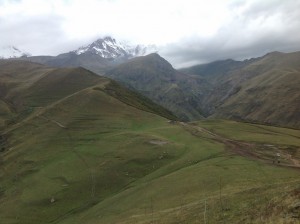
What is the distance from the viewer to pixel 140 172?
12231 centimetres

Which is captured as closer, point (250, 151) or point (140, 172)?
point (250, 151)

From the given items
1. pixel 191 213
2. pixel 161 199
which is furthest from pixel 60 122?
pixel 191 213

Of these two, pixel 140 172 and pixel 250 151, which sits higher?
pixel 250 151

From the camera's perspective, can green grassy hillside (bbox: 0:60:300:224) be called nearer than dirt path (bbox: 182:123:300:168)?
Yes

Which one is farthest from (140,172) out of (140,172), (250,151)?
(250,151)

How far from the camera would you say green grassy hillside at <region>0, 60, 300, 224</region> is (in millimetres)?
59844

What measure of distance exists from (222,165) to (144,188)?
1959 cm

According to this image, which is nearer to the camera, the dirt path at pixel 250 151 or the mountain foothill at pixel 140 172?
the mountain foothill at pixel 140 172

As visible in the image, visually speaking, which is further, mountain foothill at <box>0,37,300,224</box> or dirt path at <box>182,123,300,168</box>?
dirt path at <box>182,123,300,168</box>

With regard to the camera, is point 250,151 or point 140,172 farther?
point 140,172

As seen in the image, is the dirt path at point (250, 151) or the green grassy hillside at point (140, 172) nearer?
the green grassy hillside at point (140, 172)

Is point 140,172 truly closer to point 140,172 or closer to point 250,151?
point 140,172

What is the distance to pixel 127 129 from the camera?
170 meters

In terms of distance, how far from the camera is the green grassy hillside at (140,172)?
5984cm
